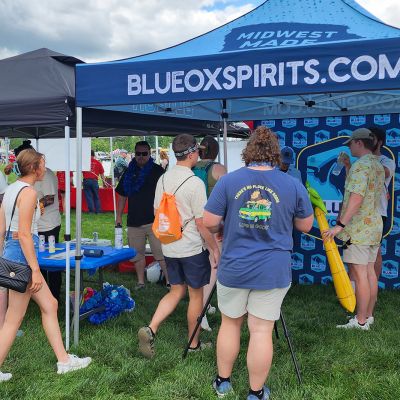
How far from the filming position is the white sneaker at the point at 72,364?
3184mm

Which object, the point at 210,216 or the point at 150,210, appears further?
the point at 150,210

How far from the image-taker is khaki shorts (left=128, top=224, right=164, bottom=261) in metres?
5.36

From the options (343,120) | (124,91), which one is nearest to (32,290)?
(124,91)

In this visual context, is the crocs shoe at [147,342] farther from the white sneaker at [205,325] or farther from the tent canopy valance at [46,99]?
the tent canopy valance at [46,99]

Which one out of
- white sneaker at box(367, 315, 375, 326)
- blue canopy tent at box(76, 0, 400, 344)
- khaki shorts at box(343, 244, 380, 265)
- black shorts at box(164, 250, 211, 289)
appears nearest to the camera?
blue canopy tent at box(76, 0, 400, 344)

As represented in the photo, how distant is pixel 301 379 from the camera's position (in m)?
3.01

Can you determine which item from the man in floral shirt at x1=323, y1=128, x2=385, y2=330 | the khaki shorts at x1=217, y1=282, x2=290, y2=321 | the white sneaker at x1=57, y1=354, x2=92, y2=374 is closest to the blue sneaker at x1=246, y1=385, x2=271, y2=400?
the khaki shorts at x1=217, y1=282, x2=290, y2=321

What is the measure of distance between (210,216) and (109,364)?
4.60ft

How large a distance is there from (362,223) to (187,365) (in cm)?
174

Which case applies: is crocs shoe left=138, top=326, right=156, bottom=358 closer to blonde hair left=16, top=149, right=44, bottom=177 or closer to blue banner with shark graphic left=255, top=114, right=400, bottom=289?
blonde hair left=16, top=149, right=44, bottom=177

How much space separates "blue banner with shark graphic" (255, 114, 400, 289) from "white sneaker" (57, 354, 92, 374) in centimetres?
309

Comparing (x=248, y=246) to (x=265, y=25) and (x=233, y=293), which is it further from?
(x=265, y=25)

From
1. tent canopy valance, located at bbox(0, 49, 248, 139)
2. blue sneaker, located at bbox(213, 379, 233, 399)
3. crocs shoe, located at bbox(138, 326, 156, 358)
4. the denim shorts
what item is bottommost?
blue sneaker, located at bbox(213, 379, 233, 399)

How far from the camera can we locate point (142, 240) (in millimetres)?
5410
